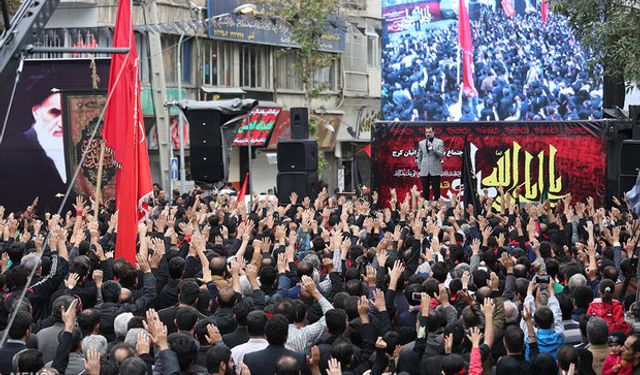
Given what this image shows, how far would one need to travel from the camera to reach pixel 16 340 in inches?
315

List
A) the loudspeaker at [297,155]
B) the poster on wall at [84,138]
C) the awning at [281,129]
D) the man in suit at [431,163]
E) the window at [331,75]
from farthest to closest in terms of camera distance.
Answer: the window at [331,75] < the awning at [281,129] < the poster on wall at [84,138] < the man in suit at [431,163] < the loudspeaker at [297,155]

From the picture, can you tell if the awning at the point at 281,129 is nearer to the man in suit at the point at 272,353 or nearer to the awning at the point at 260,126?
the awning at the point at 260,126

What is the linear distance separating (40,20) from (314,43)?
117 ft

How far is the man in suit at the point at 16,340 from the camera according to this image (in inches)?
307

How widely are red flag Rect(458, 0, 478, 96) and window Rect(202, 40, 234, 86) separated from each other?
27.8ft

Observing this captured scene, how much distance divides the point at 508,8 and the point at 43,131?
17.0 m

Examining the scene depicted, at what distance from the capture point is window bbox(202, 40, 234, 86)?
38906mm

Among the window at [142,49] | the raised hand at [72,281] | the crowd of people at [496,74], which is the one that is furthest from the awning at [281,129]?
the raised hand at [72,281]

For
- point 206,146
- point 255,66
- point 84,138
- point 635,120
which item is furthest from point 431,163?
point 255,66

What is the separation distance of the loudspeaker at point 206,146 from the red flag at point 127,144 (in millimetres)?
5665

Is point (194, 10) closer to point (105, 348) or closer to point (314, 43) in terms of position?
point (314, 43)

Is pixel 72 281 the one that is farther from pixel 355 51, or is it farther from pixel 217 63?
pixel 355 51

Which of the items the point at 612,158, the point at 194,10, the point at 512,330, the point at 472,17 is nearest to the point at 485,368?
the point at 512,330

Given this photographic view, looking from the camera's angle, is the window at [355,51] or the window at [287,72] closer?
the window at [287,72]
